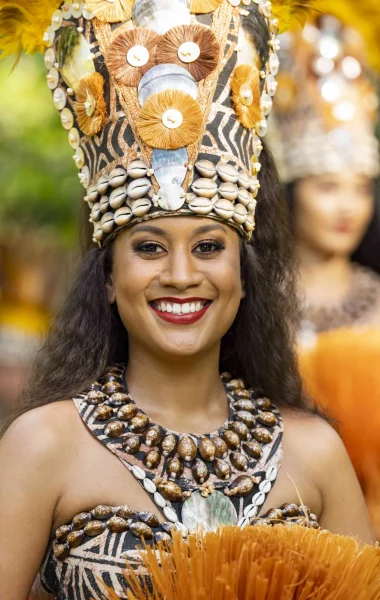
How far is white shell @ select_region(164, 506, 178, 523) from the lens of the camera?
9.67 ft

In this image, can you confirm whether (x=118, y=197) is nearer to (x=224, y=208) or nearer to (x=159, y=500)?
(x=224, y=208)

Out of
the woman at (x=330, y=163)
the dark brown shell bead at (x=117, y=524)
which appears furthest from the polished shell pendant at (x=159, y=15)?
the woman at (x=330, y=163)

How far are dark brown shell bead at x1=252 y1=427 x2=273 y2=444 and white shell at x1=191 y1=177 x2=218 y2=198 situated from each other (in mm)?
738

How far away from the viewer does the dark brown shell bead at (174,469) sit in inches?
119

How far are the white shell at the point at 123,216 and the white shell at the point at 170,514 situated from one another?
806 mm

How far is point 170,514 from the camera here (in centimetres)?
295

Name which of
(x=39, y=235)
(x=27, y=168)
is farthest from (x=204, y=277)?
(x=39, y=235)

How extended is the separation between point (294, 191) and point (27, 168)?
4.01m

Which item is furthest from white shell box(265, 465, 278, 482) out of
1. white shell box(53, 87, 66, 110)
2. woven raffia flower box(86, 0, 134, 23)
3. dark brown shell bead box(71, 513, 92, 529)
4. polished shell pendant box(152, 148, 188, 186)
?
woven raffia flower box(86, 0, 134, 23)

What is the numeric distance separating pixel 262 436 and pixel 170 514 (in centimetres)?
45

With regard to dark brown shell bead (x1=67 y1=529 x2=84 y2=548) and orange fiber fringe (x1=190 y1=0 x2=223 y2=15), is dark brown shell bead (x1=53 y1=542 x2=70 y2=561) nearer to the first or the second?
dark brown shell bead (x1=67 y1=529 x2=84 y2=548)

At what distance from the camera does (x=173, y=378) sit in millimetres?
3221

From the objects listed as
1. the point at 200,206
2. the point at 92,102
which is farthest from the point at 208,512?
the point at 92,102

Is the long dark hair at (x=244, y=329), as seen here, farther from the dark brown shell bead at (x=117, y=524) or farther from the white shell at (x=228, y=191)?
the dark brown shell bead at (x=117, y=524)
